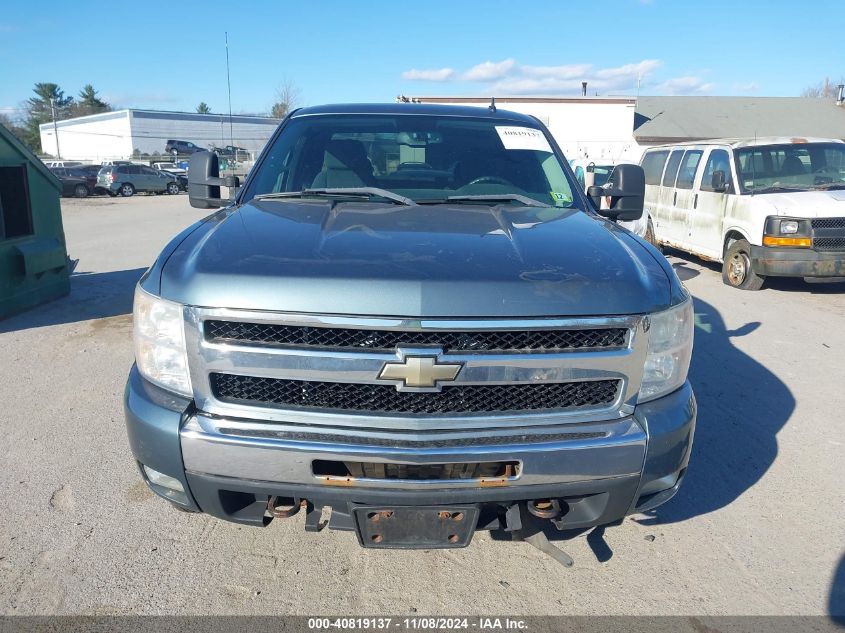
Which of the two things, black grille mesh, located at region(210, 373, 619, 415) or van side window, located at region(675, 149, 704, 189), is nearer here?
black grille mesh, located at region(210, 373, 619, 415)

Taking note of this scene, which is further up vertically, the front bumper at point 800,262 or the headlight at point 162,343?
the headlight at point 162,343

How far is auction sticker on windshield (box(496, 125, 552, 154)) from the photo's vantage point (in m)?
3.95

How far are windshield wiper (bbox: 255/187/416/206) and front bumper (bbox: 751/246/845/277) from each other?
680 centimetres

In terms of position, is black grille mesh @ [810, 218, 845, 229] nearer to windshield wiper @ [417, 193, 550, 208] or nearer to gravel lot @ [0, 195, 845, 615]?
gravel lot @ [0, 195, 845, 615]

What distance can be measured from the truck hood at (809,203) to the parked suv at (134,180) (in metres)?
31.5

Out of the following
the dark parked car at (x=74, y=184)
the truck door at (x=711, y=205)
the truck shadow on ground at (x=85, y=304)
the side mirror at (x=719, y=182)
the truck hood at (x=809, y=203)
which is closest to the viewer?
the truck shadow on ground at (x=85, y=304)

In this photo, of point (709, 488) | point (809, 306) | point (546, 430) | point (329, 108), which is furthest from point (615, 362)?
point (809, 306)

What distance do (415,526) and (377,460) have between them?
1.04ft

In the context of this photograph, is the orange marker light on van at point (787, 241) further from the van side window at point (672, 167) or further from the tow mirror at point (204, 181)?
the tow mirror at point (204, 181)

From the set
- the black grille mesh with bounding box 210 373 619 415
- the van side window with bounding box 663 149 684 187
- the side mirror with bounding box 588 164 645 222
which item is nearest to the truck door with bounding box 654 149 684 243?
the van side window with bounding box 663 149 684 187

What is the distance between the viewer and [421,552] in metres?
3.03

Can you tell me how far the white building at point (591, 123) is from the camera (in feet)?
115

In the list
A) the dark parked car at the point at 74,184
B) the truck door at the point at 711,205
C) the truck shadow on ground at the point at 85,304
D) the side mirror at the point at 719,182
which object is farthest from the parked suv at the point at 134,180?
the side mirror at the point at 719,182

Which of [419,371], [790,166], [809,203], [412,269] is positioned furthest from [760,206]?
[419,371]
